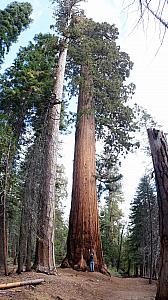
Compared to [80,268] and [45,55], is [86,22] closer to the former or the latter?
[45,55]

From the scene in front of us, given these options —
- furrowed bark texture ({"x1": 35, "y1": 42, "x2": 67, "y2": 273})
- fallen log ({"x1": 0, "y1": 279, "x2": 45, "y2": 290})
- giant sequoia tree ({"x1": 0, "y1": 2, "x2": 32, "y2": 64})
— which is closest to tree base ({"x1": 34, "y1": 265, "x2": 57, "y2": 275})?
furrowed bark texture ({"x1": 35, "y1": 42, "x2": 67, "y2": 273})

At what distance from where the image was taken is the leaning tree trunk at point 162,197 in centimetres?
470

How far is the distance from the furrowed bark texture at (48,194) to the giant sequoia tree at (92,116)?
300 centimetres

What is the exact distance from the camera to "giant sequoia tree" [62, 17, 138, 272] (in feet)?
45.5

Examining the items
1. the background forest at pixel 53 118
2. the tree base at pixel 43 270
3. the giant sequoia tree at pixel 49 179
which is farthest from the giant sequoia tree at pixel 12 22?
the tree base at pixel 43 270

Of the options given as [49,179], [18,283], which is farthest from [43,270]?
[49,179]

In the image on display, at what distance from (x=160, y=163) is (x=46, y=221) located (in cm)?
660

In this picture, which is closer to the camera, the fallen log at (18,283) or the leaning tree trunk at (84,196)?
the fallen log at (18,283)

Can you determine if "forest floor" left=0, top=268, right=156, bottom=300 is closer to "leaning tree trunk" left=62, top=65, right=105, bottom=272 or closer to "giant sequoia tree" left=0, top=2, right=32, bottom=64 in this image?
"leaning tree trunk" left=62, top=65, right=105, bottom=272

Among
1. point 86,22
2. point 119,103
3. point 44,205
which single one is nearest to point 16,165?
point 44,205

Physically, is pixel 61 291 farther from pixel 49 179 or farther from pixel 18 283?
pixel 49 179

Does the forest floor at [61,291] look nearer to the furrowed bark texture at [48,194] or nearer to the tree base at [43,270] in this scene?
the tree base at [43,270]

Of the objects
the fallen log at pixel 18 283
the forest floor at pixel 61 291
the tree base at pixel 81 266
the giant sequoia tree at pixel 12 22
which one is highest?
the giant sequoia tree at pixel 12 22

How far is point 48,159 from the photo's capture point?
1172 cm
